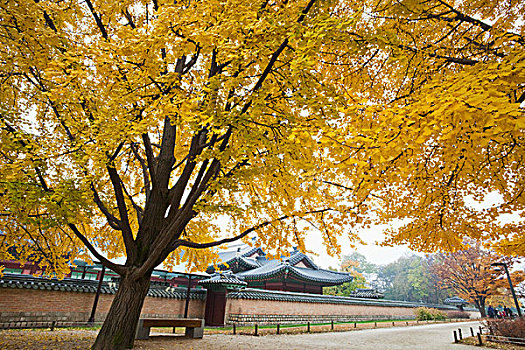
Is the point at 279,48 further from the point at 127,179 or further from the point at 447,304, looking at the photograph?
the point at 447,304

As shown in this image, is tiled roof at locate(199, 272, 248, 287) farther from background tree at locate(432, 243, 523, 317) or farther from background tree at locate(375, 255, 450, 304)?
background tree at locate(375, 255, 450, 304)

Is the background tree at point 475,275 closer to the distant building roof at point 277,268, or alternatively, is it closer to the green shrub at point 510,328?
the distant building roof at point 277,268

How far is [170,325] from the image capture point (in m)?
8.73

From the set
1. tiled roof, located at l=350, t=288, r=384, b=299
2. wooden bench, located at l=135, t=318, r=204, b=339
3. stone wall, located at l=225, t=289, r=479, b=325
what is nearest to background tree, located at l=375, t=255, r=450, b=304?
tiled roof, located at l=350, t=288, r=384, b=299

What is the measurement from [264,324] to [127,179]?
38.4ft

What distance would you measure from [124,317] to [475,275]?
3765cm

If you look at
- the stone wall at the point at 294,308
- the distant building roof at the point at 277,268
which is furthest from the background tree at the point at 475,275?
the distant building roof at the point at 277,268

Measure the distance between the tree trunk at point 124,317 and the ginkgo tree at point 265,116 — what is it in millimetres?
24

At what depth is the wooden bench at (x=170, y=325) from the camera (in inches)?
319

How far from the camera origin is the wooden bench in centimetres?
809

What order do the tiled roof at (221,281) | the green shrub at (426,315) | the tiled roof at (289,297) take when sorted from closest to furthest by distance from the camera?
1. the tiled roof at (221,281)
2. the tiled roof at (289,297)
3. the green shrub at (426,315)

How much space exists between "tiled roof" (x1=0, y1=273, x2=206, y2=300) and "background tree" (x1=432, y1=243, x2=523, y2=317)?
1192 inches

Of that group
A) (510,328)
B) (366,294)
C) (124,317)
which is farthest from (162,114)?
(366,294)

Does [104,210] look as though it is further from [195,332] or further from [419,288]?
[419,288]
